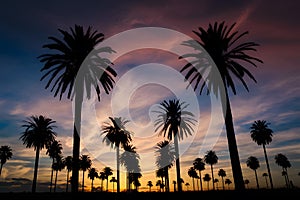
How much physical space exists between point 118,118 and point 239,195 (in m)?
37.9

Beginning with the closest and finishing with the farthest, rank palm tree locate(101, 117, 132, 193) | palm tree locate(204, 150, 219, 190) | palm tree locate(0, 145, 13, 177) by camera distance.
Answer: palm tree locate(101, 117, 132, 193), palm tree locate(0, 145, 13, 177), palm tree locate(204, 150, 219, 190)

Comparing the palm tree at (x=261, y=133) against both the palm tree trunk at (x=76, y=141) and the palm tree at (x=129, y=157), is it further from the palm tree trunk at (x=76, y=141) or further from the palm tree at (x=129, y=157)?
the palm tree trunk at (x=76, y=141)

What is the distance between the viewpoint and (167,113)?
47.0 meters

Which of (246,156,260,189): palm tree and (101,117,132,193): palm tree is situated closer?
(101,117,132,193): palm tree

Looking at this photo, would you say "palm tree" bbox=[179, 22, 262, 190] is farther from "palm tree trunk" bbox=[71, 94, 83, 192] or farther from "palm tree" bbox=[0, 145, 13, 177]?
"palm tree" bbox=[0, 145, 13, 177]

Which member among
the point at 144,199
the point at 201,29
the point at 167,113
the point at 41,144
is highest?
the point at 201,29

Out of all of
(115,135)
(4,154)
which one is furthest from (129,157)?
(4,154)

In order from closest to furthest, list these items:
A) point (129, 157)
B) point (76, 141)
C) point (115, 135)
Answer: point (76, 141)
point (115, 135)
point (129, 157)

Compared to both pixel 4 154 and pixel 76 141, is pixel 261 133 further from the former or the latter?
pixel 4 154

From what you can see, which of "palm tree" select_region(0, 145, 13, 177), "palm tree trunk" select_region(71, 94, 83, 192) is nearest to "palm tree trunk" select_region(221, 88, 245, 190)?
"palm tree trunk" select_region(71, 94, 83, 192)

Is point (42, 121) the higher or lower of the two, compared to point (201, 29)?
lower

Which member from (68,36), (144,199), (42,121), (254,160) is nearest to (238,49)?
(68,36)

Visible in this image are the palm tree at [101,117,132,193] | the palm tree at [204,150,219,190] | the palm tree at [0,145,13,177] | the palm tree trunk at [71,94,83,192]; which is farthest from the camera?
the palm tree at [204,150,219,190]

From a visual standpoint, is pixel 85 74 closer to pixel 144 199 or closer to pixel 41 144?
pixel 144 199
